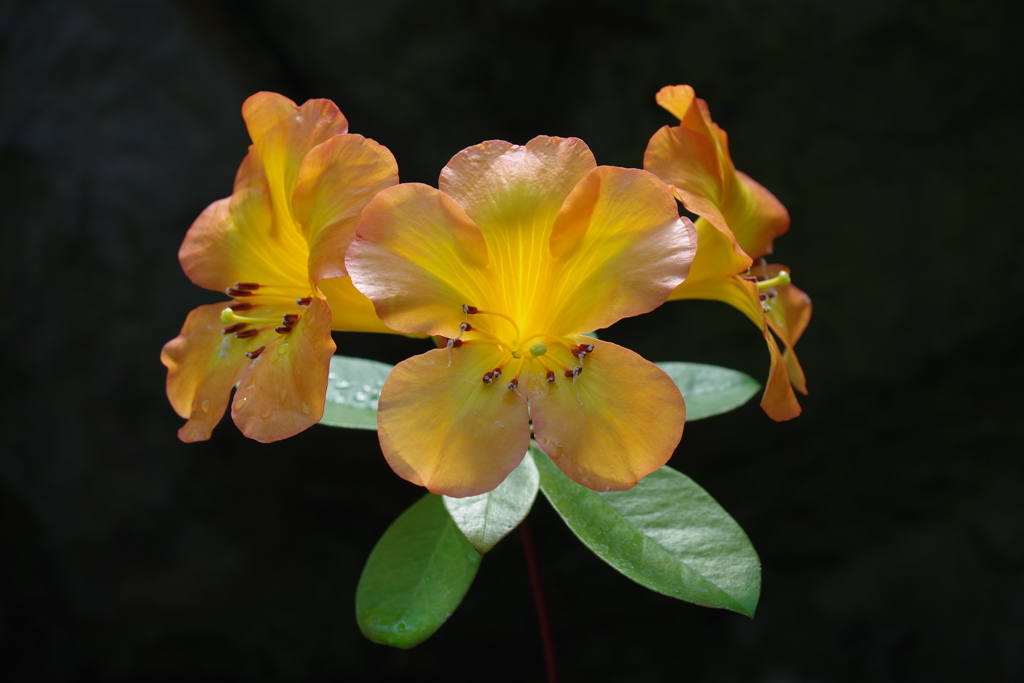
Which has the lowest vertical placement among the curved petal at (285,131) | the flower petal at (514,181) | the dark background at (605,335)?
the dark background at (605,335)

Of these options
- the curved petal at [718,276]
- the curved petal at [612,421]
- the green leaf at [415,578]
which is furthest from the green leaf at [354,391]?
the curved petal at [718,276]

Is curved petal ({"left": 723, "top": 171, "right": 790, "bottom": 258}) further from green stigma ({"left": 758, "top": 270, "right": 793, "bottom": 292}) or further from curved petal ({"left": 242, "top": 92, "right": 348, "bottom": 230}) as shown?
curved petal ({"left": 242, "top": 92, "right": 348, "bottom": 230})

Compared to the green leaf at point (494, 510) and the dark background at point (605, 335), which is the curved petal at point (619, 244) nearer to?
the green leaf at point (494, 510)

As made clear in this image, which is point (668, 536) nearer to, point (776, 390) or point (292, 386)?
point (776, 390)

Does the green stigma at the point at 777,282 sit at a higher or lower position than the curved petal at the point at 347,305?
lower

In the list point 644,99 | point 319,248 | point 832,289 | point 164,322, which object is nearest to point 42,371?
point 164,322

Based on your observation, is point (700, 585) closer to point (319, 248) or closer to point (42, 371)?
point (319, 248)

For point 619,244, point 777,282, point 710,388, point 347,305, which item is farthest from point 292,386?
point 710,388
